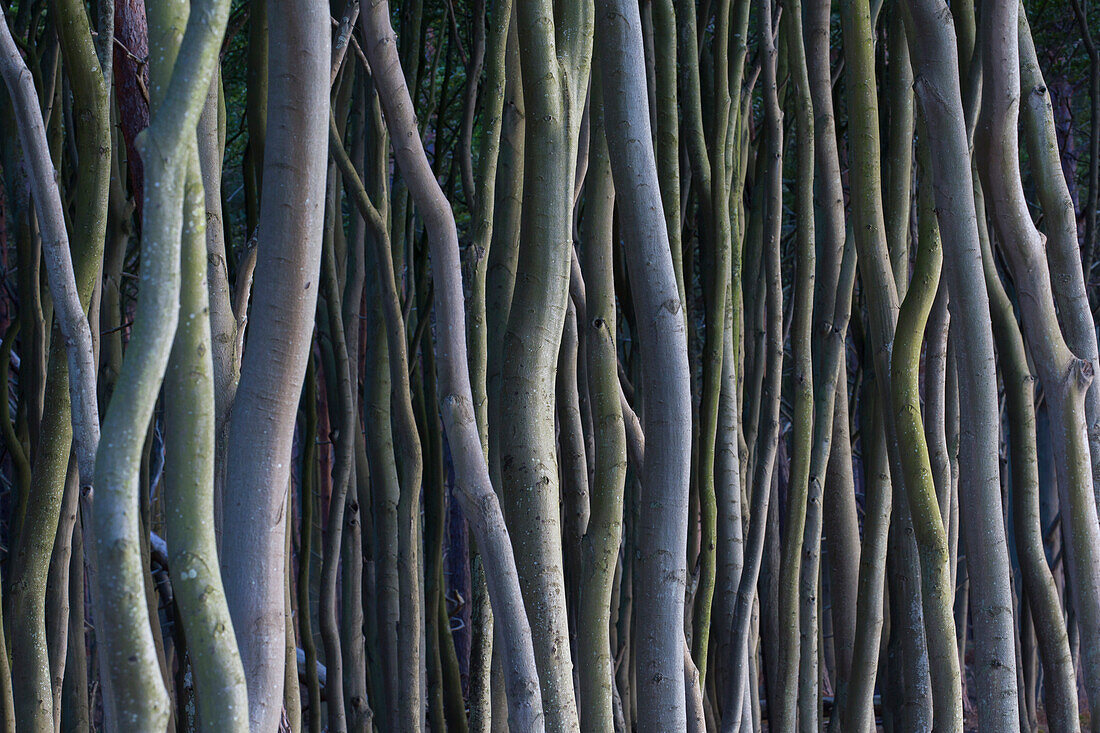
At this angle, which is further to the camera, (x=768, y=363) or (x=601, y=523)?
(x=768, y=363)

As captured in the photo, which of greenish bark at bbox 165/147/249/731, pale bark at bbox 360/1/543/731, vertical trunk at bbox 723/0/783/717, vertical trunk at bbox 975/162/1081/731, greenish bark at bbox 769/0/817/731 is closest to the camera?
greenish bark at bbox 165/147/249/731

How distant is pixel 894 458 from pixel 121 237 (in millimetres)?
1229

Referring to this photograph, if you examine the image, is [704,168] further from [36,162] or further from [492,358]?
[36,162]

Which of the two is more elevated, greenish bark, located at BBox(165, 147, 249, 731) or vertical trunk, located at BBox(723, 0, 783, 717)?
vertical trunk, located at BBox(723, 0, 783, 717)

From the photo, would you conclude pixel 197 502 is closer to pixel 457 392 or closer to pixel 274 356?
pixel 274 356

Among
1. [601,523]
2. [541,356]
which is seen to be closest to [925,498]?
[601,523]

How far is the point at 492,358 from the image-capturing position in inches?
53.9

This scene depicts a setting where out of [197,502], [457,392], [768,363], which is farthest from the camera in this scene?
[768,363]

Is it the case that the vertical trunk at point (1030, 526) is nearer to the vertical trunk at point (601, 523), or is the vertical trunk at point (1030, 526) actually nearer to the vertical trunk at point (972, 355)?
the vertical trunk at point (972, 355)

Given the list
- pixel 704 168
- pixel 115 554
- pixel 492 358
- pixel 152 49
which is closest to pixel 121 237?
pixel 492 358

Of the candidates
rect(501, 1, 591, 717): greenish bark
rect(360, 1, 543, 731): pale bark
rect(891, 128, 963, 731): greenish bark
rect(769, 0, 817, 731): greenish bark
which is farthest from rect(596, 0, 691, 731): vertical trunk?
rect(769, 0, 817, 731): greenish bark

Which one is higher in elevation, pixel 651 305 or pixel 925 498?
pixel 651 305

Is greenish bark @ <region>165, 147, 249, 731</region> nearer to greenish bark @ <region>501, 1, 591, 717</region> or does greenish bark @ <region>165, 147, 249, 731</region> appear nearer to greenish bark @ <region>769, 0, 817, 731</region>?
greenish bark @ <region>501, 1, 591, 717</region>

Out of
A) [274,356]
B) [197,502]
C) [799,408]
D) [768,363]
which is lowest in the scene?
[197,502]
